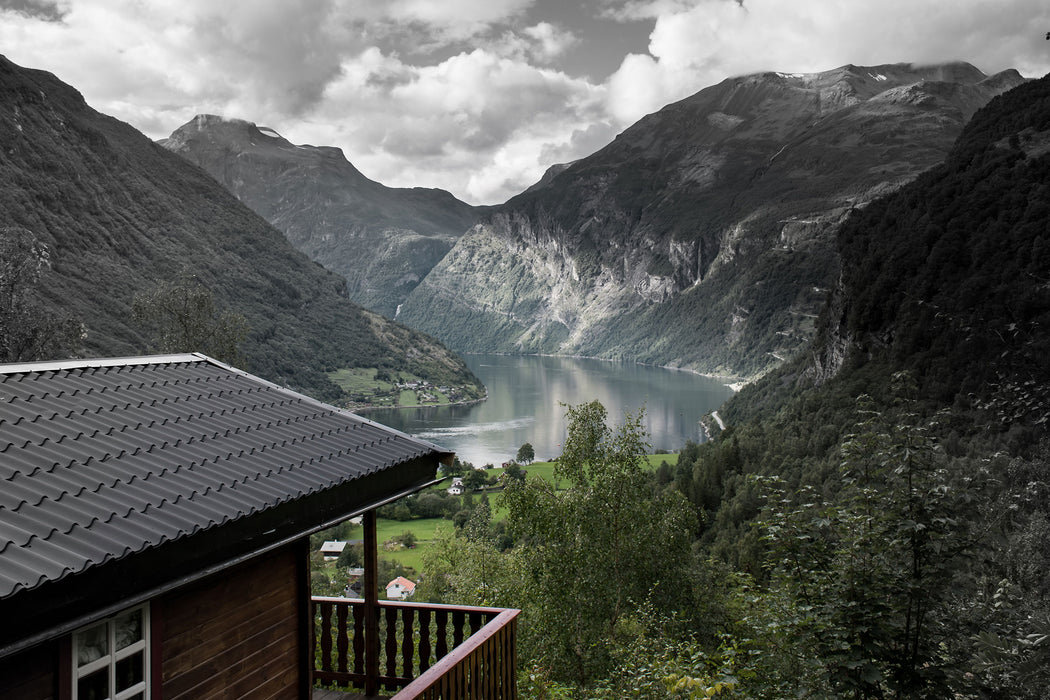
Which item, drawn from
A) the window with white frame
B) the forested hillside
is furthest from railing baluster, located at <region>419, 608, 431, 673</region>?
the window with white frame

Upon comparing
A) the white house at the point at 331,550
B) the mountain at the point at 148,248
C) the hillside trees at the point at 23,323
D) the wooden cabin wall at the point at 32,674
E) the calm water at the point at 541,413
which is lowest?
the white house at the point at 331,550

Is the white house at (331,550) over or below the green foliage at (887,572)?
below

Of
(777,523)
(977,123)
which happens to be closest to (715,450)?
(977,123)

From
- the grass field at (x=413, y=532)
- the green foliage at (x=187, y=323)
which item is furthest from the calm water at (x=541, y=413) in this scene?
the green foliage at (x=187, y=323)

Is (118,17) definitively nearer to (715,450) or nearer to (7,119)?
(7,119)

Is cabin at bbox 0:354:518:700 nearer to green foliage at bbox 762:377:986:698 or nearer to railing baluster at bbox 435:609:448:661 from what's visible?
railing baluster at bbox 435:609:448:661

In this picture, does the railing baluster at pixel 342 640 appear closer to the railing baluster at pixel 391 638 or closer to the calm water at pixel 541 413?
the railing baluster at pixel 391 638
